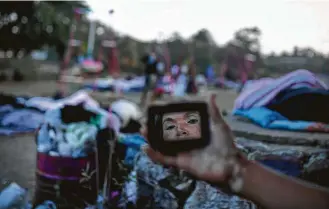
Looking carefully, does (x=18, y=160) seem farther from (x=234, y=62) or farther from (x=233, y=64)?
(x=233, y=64)

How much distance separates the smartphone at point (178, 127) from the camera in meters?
0.84

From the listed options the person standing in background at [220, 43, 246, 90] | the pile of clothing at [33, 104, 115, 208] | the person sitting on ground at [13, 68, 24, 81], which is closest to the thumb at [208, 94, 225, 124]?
the pile of clothing at [33, 104, 115, 208]

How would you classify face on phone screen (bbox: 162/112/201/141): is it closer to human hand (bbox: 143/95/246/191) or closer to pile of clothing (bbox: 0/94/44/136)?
human hand (bbox: 143/95/246/191)

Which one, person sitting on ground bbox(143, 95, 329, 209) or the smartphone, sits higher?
the smartphone

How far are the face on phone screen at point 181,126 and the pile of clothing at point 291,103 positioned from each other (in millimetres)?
1383

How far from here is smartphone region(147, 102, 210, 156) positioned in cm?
84

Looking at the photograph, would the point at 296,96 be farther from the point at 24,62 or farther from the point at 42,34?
the point at 24,62

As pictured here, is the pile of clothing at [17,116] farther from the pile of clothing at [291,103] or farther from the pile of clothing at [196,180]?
the pile of clothing at [291,103]

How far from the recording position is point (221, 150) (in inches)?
33.2

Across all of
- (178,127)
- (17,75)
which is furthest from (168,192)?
(17,75)

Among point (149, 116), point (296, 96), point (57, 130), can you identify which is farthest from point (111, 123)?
point (149, 116)

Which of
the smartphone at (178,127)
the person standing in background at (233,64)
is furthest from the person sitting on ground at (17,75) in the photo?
the smartphone at (178,127)

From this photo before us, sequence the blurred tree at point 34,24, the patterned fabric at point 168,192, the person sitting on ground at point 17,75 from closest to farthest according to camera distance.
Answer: the patterned fabric at point 168,192, the blurred tree at point 34,24, the person sitting on ground at point 17,75

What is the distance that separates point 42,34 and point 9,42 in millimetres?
1195
